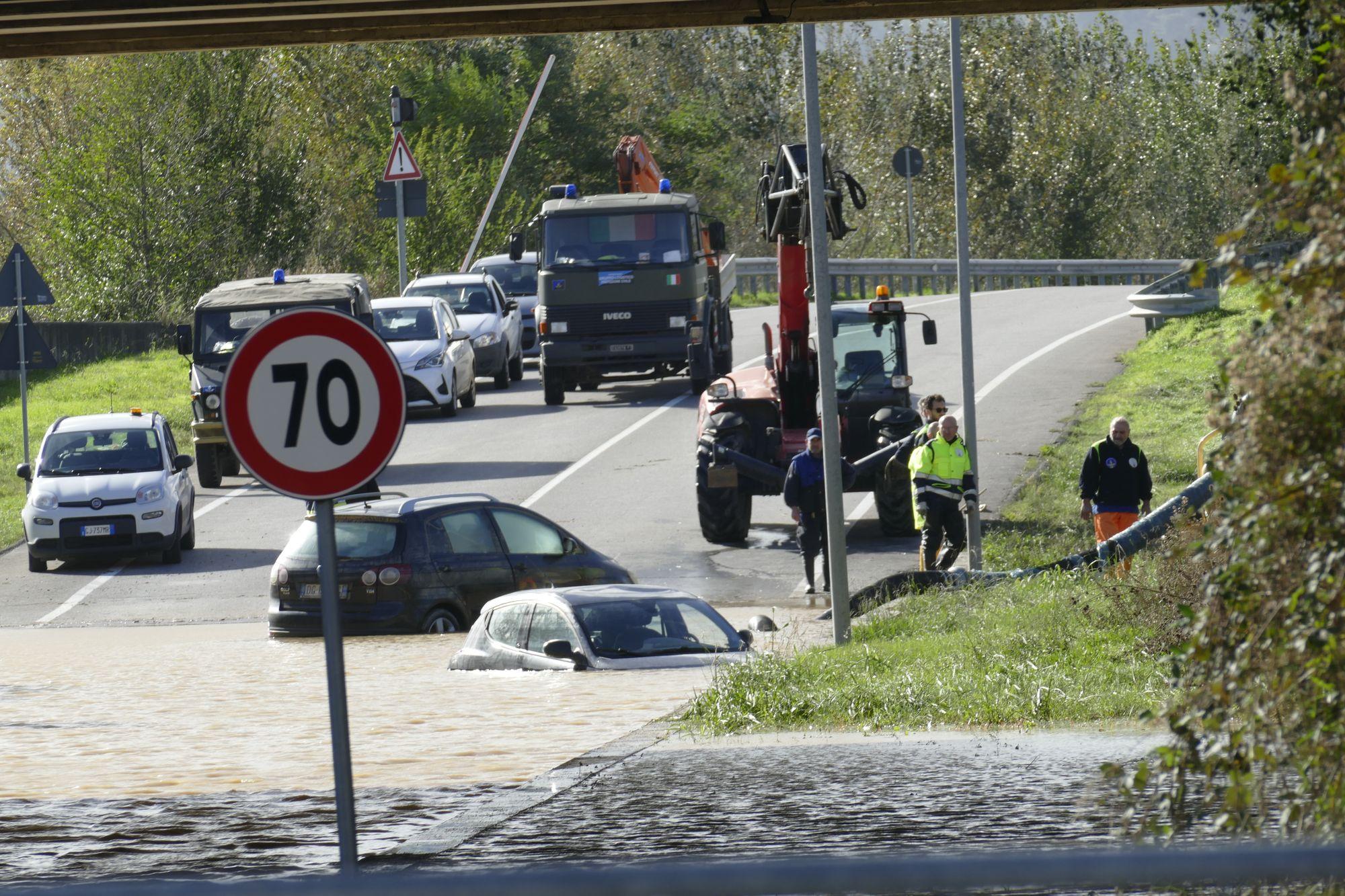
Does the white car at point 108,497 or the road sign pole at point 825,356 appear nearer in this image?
the road sign pole at point 825,356

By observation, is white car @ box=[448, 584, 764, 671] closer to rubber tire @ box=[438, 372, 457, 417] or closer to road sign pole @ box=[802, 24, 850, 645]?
road sign pole @ box=[802, 24, 850, 645]

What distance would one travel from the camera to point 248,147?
46.5 metres

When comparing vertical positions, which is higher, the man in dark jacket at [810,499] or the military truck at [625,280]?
the military truck at [625,280]

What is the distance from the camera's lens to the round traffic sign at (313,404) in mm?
6617

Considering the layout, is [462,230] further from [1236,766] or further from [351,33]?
[1236,766]

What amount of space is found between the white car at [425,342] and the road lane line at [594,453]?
3.28 m

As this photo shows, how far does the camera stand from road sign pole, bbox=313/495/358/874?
6223 mm

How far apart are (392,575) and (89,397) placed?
20.4m

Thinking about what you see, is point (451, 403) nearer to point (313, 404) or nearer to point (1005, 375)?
point (1005, 375)

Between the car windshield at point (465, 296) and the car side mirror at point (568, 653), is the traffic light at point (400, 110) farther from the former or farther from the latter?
the car side mirror at point (568, 653)

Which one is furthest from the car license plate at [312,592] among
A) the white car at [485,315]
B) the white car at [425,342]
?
the white car at [485,315]

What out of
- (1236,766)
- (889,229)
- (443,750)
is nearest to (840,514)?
(443,750)

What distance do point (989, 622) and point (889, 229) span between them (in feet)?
200

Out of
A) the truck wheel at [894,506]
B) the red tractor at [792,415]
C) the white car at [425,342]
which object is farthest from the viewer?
the white car at [425,342]
